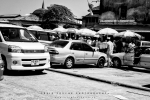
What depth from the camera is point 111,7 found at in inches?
1718

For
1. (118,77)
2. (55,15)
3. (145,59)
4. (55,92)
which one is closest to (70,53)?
(118,77)

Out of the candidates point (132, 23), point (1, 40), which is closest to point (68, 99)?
point (1, 40)

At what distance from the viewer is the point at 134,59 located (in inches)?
568

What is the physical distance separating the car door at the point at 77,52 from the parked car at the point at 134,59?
296cm

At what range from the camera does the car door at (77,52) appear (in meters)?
13.4

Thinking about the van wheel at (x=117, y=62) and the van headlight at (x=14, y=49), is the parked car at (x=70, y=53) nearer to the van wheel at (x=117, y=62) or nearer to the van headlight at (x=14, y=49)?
the van wheel at (x=117, y=62)

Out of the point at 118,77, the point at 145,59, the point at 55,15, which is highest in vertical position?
the point at 55,15

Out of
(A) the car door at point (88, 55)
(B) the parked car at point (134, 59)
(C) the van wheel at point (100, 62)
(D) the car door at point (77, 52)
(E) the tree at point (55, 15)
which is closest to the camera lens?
(D) the car door at point (77, 52)

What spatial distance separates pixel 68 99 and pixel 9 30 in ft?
16.9

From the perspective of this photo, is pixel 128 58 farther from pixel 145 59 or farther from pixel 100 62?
pixel 100 62

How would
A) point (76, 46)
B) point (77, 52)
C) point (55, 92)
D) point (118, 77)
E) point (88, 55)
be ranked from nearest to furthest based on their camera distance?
point (55, 92) → point (118, 77) → point (77, 52) → point (76, 46) → point (88, 55)

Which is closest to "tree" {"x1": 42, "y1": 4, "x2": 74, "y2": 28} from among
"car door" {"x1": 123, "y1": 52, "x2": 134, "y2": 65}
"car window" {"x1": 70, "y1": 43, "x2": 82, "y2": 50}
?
"car door" {"x1": 123, "y1": 52, "x2": 134, "y2": 65}

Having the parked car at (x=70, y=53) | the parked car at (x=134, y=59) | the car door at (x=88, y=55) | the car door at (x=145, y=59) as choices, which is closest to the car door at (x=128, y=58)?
the parked car at (x=134, y=59)

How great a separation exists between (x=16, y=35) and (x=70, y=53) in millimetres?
3828
